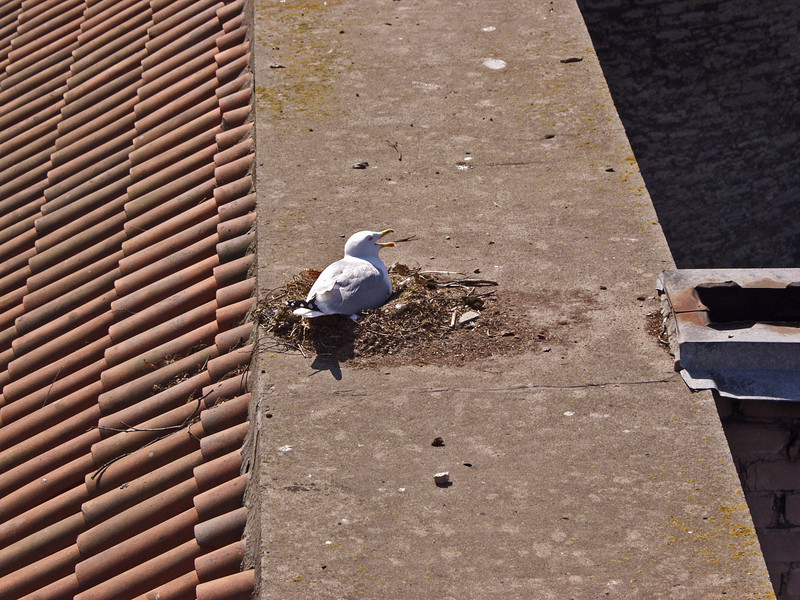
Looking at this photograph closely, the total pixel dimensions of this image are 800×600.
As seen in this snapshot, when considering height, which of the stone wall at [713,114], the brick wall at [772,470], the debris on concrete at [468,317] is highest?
the debris on concrete at [468,317]

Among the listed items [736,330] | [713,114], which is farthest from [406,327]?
[713,114]

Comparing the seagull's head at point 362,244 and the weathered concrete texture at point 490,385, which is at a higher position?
the seagull's head at point 362,244

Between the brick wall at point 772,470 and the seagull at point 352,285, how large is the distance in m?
1.42

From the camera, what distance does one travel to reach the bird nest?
3760 millimetres

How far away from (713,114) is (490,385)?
6.14m

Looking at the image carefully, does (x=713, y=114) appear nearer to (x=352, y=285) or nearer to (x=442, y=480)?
(x=352, y=285)

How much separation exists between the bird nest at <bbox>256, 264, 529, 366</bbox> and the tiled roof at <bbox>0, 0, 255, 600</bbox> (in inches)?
9.1

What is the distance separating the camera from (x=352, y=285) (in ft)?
12.1

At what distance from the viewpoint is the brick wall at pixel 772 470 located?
3584 millimetres

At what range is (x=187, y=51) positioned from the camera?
19.9 feet

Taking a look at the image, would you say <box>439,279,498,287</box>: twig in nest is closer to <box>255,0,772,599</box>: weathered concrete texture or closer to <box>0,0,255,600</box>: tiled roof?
<box>255,0,772,599</box>: weathered concrete texture

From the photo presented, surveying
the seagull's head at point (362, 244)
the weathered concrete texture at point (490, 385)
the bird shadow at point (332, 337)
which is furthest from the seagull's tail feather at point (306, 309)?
the seagull's head at point (362, 244)

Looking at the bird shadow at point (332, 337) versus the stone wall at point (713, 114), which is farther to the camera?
the stone wall at point (713, 114)

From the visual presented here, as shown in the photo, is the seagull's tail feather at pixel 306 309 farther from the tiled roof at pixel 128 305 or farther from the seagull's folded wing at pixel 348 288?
the tiled roof at pixel 128 305
